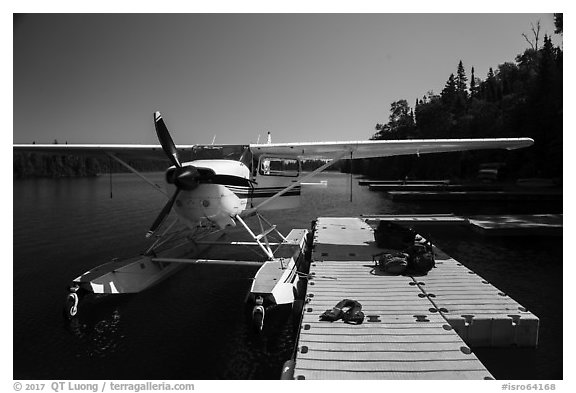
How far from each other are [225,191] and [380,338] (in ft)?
12.3

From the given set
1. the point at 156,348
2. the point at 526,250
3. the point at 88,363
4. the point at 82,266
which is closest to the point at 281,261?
the point at 156,348

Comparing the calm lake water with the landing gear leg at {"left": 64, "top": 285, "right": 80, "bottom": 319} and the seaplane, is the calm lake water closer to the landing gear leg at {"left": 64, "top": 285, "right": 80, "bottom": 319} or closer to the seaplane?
the landing gear leg at {"left": 64, "top": 285, "right": 80, "bottom": 319}

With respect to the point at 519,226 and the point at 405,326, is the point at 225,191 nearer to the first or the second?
the point at 405,326

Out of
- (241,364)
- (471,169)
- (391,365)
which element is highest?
(471,169)

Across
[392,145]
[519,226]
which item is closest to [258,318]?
[392,145]

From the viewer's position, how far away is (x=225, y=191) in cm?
637

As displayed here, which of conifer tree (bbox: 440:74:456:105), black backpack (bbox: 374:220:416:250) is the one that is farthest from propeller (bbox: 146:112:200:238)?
conifer tree (bbox: 440:74:456:105)

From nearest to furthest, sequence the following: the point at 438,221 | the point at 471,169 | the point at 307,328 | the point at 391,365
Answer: the point at 391,365, the point at 307,328, the point at 438,221, the point at 471,169

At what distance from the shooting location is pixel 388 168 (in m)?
64.9

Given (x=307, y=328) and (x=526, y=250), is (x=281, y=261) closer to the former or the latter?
(x=307, y=328)

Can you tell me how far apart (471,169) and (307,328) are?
47.4 m

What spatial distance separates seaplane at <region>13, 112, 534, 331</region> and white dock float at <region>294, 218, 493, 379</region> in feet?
3.49

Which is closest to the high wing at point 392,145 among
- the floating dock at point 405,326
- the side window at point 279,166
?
the side window at point 279,166

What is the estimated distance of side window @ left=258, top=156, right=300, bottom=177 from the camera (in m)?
8.02
